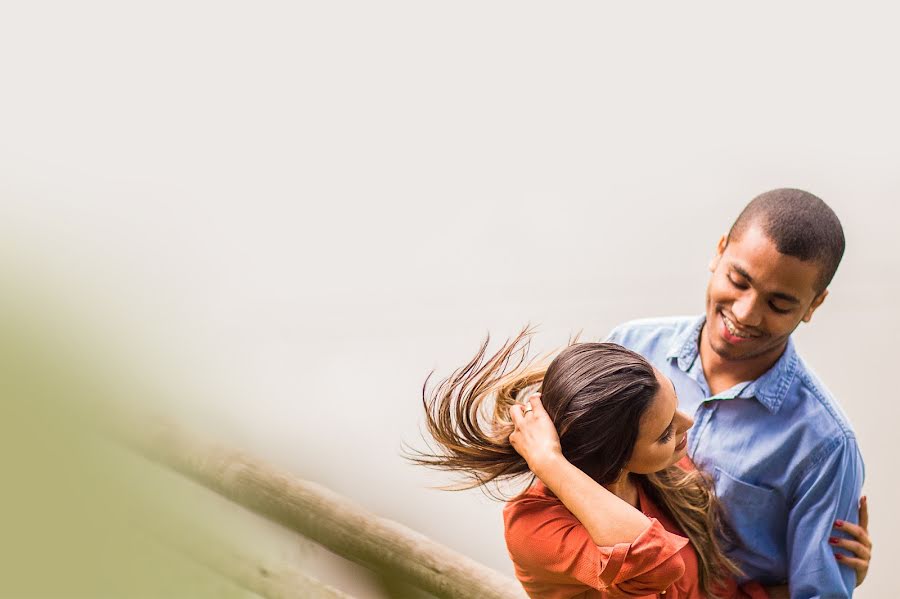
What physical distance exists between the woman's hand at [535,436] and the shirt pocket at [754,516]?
0.60 meters

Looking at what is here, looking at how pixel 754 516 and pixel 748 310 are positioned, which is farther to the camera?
pixel 754 516

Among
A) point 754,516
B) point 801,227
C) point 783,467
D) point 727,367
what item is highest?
point 801,227

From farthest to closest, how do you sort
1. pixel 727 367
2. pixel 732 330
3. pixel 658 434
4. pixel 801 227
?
pixel 727 367 → pixel 732 330 → pixel 801 227 → pixel 658 434

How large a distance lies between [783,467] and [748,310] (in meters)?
0.36

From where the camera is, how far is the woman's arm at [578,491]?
1369 mm

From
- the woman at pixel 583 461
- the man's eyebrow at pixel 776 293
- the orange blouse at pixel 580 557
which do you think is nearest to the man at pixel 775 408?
the man's eyebrow at pixel 776 293

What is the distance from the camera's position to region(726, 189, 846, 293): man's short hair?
170 centimetres

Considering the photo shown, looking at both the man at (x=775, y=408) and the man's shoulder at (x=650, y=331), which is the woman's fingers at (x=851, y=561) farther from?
the man's shoulder at (x=650, y=331)

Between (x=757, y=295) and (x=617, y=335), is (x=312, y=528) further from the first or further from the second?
(x=757, y=295)

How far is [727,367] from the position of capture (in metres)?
1.94

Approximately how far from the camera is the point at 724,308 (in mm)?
1807

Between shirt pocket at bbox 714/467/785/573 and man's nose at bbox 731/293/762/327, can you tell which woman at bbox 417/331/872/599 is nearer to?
shirt pocket at bbox 714/467/785/573

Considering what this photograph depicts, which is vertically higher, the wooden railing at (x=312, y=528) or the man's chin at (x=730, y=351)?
the man's chin at (x=730, y=351)

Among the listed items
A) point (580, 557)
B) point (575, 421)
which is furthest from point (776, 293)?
point (580, 557)
